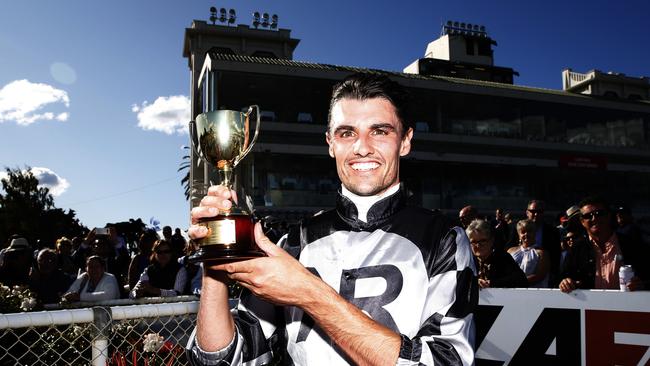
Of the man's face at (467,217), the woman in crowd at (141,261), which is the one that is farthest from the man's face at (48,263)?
the man's face at (467,217)

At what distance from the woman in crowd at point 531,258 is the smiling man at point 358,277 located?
4528mm

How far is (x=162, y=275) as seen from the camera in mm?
6996

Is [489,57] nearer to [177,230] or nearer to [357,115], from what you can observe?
[177,230]

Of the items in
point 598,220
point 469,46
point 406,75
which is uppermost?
point 469,46

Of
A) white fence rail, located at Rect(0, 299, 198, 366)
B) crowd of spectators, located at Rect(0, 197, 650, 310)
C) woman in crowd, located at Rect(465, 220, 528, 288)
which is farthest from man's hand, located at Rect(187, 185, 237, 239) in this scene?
woman in crowd, located at Rect(465, 220, 528, 288)

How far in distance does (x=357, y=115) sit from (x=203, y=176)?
3133 cm

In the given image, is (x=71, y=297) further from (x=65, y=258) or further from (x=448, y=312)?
(x=448, y=312)

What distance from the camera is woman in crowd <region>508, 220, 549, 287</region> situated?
5.85 meters

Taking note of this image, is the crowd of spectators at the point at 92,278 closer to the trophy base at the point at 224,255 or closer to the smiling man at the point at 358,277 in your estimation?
the smiling man at the point at 358,277

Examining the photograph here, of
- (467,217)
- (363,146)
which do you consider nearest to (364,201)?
(363,146)

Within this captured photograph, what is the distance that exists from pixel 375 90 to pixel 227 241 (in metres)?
0.74

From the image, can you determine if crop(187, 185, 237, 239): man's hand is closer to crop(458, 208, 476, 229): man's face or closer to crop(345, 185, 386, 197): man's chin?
crop(345, 185, 386, 197): man's chin

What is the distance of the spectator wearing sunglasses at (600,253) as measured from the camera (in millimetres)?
4728

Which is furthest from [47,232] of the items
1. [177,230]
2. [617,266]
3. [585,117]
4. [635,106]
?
[635,106]
